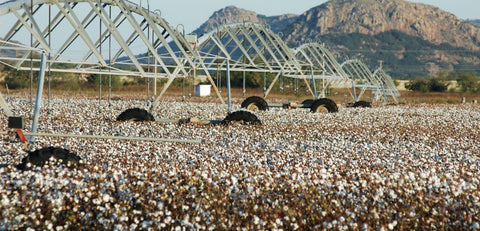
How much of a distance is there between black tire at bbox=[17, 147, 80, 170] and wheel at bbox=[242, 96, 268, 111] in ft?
66.2

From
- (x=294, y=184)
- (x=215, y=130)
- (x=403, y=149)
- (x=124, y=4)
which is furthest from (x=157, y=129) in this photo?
(x=294, y=184)

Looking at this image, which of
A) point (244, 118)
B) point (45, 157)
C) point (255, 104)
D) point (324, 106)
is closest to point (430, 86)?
point (324, 106)

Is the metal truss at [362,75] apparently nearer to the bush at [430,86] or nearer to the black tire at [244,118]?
the black tire at [244,118]

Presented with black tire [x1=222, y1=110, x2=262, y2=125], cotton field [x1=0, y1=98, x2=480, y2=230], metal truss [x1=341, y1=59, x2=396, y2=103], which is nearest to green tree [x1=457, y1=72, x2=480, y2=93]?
metal truss [x1=341, y1=59, x2=396, y2=103]

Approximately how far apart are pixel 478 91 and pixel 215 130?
94895 millimetres

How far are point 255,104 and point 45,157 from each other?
21011 mm

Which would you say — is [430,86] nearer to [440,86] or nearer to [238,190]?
[440,86]

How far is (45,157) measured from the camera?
8719 millimetres

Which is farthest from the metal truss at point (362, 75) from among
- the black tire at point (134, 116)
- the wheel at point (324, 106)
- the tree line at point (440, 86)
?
the tree line at point (440, 86)

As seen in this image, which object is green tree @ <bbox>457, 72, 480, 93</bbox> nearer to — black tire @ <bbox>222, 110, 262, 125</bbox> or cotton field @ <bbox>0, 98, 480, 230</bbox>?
black tire @ <bbox>222, 110, 262, 125</bbox>

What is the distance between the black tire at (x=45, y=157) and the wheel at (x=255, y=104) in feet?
66.2

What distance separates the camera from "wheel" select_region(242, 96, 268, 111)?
2903 cm

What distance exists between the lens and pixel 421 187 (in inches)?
303

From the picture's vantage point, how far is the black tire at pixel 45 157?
858 centimetres
